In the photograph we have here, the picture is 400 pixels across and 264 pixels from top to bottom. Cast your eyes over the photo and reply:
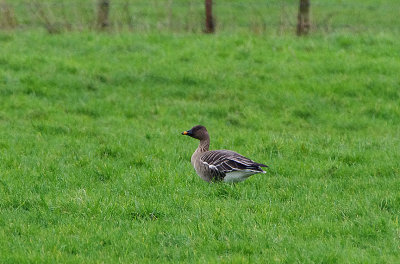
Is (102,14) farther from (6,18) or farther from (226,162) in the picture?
(226,162)

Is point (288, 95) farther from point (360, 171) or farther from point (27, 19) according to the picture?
point (27, 19)

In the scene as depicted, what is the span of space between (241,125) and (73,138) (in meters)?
3.85

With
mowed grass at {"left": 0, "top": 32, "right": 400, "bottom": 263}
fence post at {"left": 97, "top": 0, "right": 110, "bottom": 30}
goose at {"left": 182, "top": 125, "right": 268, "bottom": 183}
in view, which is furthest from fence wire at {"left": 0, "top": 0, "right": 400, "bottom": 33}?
goose at {"left": 182, "top": 125, "right": 268, "bottom": 183}

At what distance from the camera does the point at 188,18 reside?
24656mm

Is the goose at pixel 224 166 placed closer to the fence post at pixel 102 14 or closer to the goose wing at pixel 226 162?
the goose wing at pixel 226 162

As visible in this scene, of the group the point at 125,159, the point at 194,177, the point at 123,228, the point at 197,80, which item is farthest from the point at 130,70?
the point at 123,228

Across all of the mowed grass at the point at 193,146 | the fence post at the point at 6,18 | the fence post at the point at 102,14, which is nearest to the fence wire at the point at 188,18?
the fence post at the point at 6,18

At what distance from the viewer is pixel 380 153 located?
37.2ft

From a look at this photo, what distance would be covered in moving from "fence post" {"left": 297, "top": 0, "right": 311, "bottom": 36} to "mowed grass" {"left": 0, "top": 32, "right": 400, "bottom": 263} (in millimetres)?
564

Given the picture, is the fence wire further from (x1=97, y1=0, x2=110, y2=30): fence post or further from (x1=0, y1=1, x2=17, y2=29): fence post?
(x1=97, y1=0, x2=110, y2=30): fence post

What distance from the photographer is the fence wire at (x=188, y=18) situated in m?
20.5

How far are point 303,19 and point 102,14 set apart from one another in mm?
6641

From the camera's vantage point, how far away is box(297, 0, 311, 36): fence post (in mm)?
19828

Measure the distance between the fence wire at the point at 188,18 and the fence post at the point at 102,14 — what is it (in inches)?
8.2
